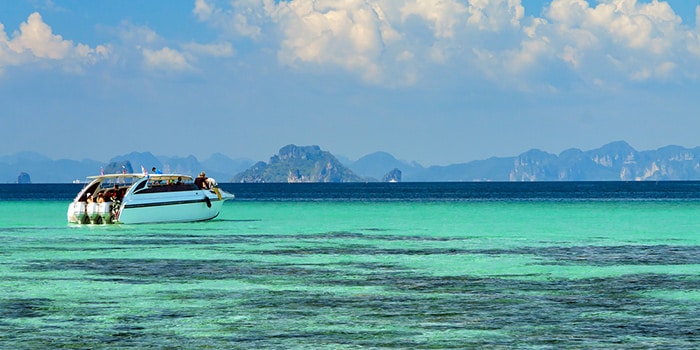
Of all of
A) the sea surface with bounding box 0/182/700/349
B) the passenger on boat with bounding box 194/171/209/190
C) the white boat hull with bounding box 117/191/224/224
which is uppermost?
the passenger on boat with bounding box 194/171/209/190

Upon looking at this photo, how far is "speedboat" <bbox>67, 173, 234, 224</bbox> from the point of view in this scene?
189ft

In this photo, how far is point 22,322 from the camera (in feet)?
65.0

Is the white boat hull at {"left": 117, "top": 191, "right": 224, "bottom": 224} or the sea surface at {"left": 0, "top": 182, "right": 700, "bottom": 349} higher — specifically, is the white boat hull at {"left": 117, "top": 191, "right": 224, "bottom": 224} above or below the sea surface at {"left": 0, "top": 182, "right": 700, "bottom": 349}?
above

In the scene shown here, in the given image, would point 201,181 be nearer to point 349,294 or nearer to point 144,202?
point 144,202

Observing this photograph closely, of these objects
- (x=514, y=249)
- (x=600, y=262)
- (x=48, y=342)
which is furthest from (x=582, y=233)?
(x=48, y=342)

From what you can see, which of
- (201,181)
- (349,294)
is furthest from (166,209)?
(349,294)

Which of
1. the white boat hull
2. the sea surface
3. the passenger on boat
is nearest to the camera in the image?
the sea surface

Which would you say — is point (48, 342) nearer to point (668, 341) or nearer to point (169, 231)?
point (668, 341)

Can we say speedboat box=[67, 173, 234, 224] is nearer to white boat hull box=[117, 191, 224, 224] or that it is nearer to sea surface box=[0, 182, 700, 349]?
white boat hull box=[117, 191, 224, 224]

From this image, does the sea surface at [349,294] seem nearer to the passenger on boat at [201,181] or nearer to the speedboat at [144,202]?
the speedboat at [144,202]

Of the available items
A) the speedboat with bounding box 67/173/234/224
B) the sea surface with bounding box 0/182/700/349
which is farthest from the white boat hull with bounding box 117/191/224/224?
the sea surface with bounding box 0/182/700/349

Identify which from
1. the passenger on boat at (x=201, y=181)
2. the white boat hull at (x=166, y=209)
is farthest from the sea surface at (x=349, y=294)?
the passenger on boat at (x=201, y=181)

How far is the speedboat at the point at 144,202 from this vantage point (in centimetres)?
5747

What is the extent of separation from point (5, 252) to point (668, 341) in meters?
28.0
